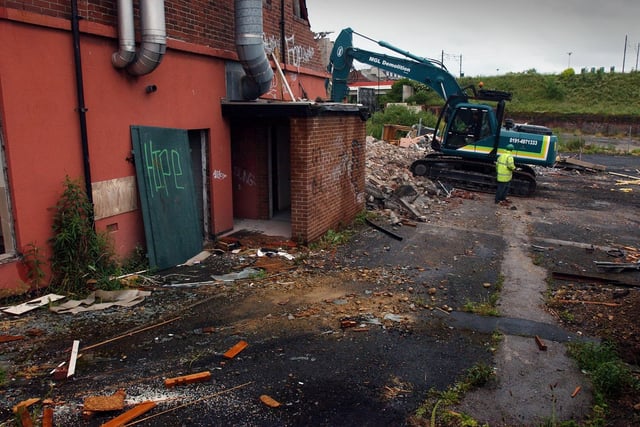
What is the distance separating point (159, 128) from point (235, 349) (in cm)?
423

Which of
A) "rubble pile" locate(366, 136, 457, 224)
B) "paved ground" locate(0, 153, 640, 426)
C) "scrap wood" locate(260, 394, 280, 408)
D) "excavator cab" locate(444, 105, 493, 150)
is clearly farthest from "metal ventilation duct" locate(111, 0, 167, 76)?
"excavator cab" locate(444, 105, 493, 150)

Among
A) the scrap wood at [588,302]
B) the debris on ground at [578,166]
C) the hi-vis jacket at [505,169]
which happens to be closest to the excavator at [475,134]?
the hi-vis jacket at [505,169]

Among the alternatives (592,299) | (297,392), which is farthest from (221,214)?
(592,299)

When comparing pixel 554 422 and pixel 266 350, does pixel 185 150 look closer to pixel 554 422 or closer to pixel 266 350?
pixel 266 350

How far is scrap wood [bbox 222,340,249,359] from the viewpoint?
5.23m

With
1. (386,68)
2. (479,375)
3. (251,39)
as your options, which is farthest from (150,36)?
(386,68)

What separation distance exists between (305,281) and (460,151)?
1110cm

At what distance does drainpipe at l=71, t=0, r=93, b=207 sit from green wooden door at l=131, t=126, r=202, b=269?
2.74ft

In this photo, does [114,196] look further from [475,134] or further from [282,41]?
[475,134]

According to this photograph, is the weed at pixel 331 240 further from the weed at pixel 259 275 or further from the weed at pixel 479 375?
the weed at pixel 479 375

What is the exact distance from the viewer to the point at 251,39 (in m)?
9.01

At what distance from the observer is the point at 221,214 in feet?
32.6

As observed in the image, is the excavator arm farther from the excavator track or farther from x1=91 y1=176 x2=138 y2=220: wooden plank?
x1=91 y1=176 x2=138 y2=220: wooden plank

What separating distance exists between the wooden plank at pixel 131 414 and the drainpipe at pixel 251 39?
6612mm
